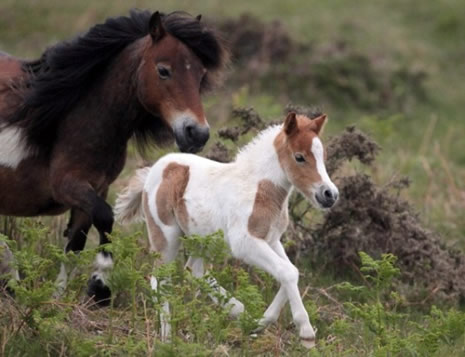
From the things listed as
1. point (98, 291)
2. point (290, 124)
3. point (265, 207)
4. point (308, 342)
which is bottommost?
point (98, 291)

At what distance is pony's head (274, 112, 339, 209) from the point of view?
5.42 meters

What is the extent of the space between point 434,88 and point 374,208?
893 centimetres

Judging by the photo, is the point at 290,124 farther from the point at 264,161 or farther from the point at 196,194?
the point at 196,194

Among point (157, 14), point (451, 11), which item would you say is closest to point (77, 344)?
point (157, 14)

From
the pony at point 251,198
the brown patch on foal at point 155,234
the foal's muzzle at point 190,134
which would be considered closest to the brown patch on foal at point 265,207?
the pony at point 251,198

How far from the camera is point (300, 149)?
5543 millimetres

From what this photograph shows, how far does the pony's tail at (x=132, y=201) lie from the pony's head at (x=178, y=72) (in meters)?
0.51

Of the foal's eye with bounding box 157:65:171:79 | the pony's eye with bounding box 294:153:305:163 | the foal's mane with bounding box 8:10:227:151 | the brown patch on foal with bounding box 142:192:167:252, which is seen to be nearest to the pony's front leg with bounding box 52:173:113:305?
the brown patch on foal with bounding box 142:192:167:252

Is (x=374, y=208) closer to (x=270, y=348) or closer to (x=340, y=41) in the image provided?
(x=270, y=348)

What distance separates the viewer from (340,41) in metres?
16.3

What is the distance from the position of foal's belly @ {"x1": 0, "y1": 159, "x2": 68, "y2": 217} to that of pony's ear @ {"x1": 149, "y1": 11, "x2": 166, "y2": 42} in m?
1.16

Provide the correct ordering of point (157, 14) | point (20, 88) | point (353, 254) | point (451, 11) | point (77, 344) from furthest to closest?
point (451, 11), point (353, 254), point (20, 88), point (157, 14), point (77, 344)

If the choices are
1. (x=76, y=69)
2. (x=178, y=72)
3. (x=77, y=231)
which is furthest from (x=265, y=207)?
(x=76, y=69)

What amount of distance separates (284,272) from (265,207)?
466mm
